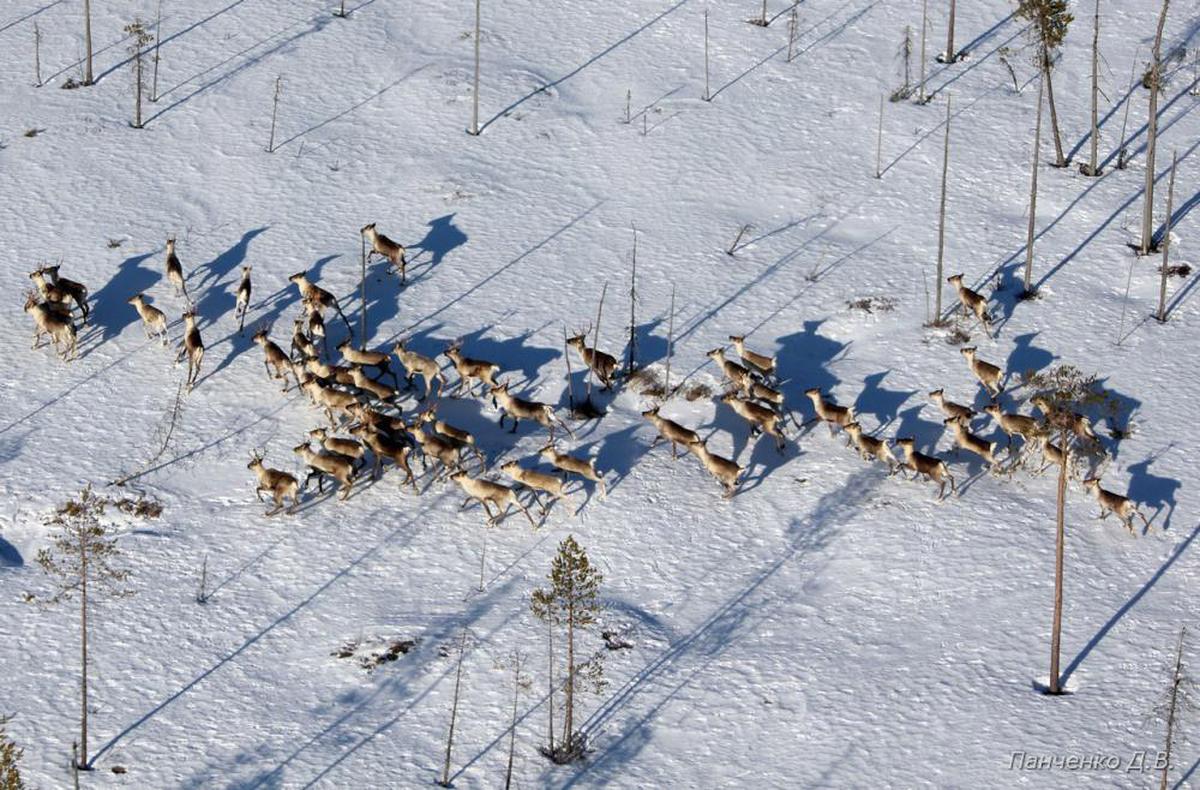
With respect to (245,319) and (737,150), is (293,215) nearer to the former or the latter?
(245,319)

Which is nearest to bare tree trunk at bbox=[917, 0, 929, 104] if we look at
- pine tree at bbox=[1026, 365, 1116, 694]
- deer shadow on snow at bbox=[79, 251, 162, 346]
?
pine tree at bbox=[1026, 365, 1116, 694]

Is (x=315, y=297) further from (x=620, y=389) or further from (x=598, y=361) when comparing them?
(x=620, y=389)

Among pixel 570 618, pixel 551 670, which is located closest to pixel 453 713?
pixel 551 670

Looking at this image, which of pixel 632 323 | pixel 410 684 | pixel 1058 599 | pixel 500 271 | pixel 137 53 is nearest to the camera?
pixel 410 684

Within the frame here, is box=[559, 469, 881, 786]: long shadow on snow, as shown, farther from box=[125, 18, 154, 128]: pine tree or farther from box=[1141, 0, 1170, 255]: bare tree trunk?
box=[125, 18, 154, 128]: pine tree

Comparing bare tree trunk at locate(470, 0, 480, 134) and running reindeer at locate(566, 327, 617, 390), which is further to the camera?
bare tree trunk at locate(470, 0, 480, 134)

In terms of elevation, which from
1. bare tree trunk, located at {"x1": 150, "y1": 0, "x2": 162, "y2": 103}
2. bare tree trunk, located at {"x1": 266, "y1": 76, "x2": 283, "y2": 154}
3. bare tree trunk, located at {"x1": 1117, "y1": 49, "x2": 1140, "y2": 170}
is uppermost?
bare tree trunk, located at {"x1": 150, "y1": 0, "x2": 162, "y2": 103}

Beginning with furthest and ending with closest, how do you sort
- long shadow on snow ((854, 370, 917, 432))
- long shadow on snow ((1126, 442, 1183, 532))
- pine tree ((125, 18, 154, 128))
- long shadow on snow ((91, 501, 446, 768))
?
pine tree ((125, 18, 154, 128)) < long shadow on snow ((854, 370, 917, 432)) < long shadow on snow ((1126, 442, 1183, 532)) < long shadow on snow ((91, 501, 446, 768))
